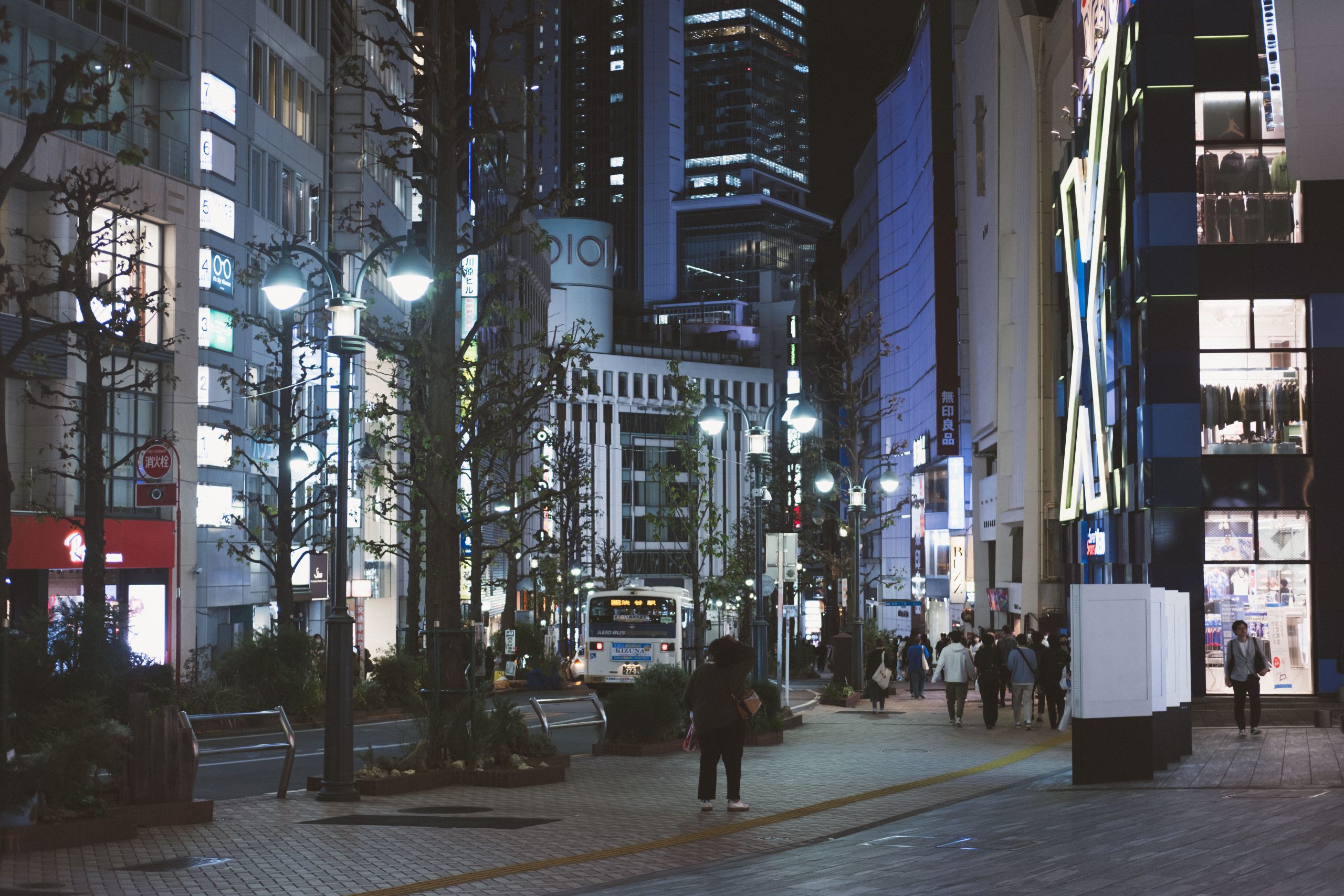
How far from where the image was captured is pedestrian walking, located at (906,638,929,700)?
37.9 meters

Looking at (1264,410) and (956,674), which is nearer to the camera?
(956,674)

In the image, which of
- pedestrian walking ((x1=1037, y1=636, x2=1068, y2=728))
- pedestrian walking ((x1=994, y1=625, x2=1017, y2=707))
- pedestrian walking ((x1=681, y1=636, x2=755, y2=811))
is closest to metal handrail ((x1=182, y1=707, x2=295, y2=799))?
pedestrian walking ((x1=681, y1=636, x2=755, y2=811))

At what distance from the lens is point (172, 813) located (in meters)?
13.8

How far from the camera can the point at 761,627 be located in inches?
1139

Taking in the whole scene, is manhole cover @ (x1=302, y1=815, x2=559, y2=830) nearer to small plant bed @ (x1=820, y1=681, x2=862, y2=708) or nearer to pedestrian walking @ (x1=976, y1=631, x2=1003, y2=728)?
pedestrian walking @ (x1=976, y1=631, x2=1003, y2=728)

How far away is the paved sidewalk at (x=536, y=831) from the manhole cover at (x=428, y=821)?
0.14ft

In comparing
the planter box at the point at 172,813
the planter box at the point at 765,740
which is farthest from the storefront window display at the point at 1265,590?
the planter box at the point at 172,813

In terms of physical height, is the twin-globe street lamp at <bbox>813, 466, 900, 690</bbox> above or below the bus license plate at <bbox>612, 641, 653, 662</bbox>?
above

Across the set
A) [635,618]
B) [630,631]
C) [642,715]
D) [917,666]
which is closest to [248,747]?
[642,715]

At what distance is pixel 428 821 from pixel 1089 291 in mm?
31588

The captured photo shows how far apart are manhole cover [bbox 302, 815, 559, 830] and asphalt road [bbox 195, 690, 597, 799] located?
1619 mm

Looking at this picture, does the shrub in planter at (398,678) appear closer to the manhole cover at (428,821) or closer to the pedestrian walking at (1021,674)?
the pedestrian walking at (1021,674)

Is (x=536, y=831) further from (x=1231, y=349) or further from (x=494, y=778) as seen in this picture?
(x=1231, y=349)

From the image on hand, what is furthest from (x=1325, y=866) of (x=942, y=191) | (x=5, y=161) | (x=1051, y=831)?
(x=942, y=191)
